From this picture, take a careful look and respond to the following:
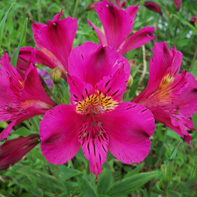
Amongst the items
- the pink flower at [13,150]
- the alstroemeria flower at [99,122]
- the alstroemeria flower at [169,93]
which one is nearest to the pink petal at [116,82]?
the alstroemeria flower at [99,122]

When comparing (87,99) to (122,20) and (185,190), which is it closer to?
(122,20)

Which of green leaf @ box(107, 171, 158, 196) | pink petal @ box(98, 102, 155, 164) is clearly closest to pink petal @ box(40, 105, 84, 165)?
pink petal @ box(98, 102, 155, 164)

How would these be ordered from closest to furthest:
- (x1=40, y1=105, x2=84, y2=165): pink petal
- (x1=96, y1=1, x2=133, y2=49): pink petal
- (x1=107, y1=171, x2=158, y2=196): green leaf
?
(x1=40, y1=105, x2=84, y2=165): pink petal
(x1=96, y1=1, x2=133, y2=49): pink petal
(x1=107, y1=171, x2=158, y2=196): green leaf

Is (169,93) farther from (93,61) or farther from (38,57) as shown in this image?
(38,57)

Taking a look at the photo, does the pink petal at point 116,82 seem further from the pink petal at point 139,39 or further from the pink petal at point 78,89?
the pink petal at point 139,39

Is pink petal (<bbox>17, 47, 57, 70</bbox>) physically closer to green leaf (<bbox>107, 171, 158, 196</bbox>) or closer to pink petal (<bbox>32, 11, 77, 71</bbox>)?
pink petal (<bbox>32, 11, 77, 71</bbox>)

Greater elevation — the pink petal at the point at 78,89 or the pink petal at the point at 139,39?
the pink petal at the point at 139,39
